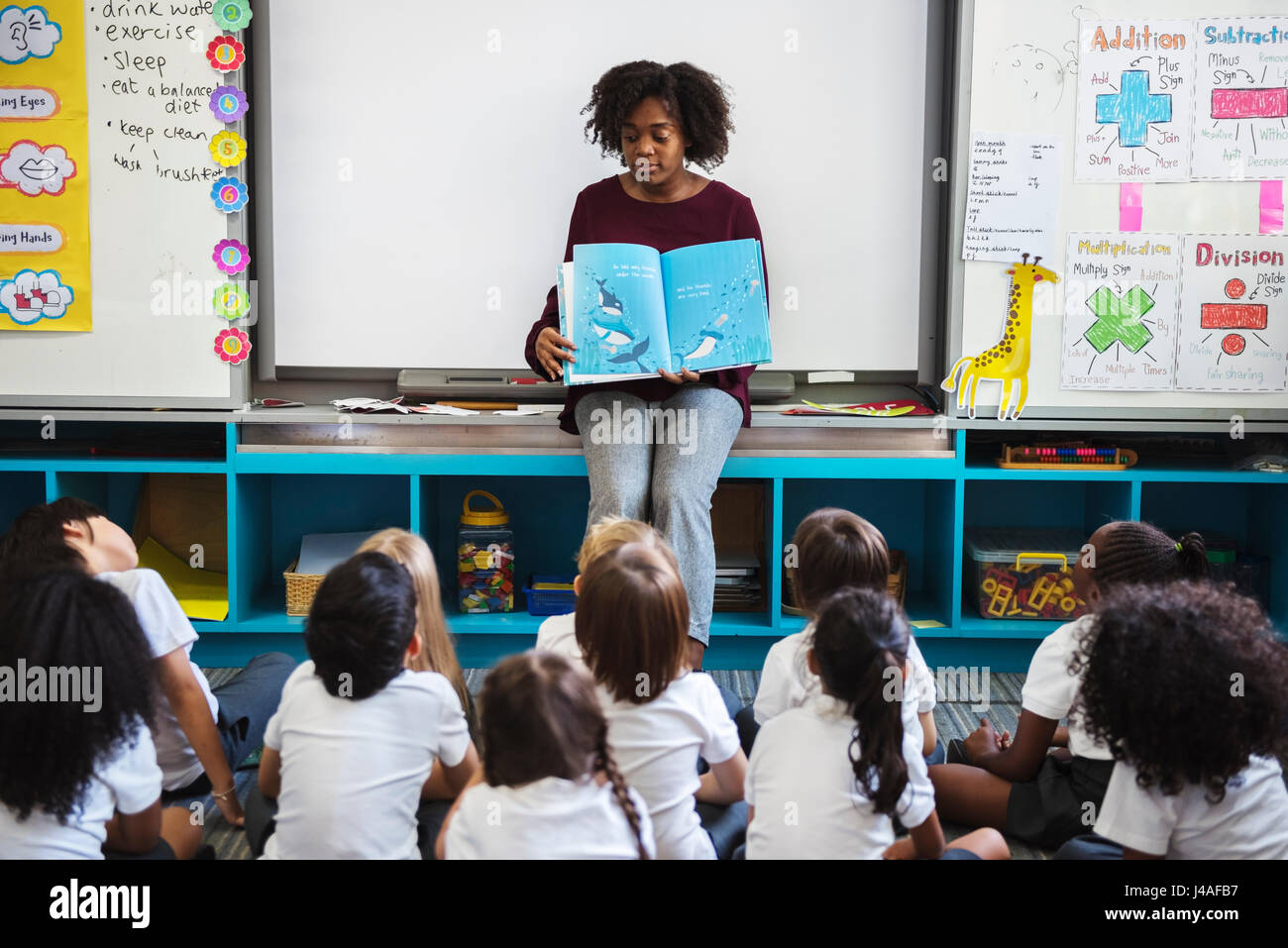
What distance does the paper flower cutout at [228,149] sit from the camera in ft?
9.57

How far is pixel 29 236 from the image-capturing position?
2930mm

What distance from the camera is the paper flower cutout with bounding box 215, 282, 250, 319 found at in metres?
2.96

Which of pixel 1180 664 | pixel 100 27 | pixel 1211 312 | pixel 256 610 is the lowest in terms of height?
pixel 256 610

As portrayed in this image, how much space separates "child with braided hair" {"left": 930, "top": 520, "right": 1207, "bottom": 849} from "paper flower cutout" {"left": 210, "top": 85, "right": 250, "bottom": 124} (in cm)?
222

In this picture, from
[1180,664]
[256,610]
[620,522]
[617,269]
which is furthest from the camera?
[256,610]

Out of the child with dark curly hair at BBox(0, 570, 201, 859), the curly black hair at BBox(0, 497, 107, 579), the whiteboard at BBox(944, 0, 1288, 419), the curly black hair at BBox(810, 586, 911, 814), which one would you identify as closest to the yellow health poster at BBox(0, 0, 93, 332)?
the curly black hair at BBox(0, 497, 107, 579)

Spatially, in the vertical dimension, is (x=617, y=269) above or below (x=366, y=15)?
below

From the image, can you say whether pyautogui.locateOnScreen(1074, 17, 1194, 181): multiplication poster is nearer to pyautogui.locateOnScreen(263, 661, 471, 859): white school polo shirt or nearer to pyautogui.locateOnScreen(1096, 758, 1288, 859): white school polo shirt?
pyautogui.locateOnScreen(1096, 758, 1288, 859): white school polo shirt

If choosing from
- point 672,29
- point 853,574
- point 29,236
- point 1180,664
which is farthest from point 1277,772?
point 29,236

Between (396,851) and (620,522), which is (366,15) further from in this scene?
(396,851)

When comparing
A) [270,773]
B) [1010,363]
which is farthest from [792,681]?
[1010,363]

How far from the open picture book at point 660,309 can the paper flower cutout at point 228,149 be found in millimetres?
968

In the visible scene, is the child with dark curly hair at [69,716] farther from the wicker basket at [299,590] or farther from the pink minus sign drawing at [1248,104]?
the pink minus sign drawing at [1248,104]

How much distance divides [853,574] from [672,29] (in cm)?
173
